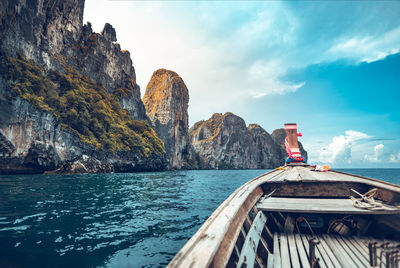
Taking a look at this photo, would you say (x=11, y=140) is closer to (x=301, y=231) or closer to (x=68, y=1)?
(x=301, y=231)

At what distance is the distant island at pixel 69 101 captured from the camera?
2323 centimetres

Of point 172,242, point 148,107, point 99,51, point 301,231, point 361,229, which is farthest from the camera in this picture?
point 148,107

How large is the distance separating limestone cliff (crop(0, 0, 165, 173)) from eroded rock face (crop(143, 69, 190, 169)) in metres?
15.5

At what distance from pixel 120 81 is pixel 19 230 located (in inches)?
2346

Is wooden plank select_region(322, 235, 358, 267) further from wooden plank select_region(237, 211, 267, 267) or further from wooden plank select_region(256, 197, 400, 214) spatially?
wooden plank select_region(237, 211, 267, 267)

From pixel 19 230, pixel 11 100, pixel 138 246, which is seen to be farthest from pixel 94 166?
pixel 138 246

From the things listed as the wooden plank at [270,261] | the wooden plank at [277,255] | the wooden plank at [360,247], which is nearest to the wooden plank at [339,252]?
the wooden plank at [360,247]

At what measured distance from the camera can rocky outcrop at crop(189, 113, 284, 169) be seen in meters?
119

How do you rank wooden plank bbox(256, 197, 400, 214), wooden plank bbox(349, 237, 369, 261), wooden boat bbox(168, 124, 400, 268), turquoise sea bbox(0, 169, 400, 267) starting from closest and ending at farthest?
wooden boat bbox(168, 124, 400, 268), wooden plank bbox(349, 237, 369, 261), wooden plank bbox(256, 197, 400, 214), turquoise sea bbox(0, 169, 400, 267)

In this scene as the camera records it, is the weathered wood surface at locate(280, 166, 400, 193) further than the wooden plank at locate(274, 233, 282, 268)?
Yes

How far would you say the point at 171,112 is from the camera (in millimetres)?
74438

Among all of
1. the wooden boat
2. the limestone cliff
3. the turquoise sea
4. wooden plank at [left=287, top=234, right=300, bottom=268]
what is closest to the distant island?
the limestone cliff

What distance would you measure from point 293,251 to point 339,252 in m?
0.64

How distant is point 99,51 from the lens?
50.0m
